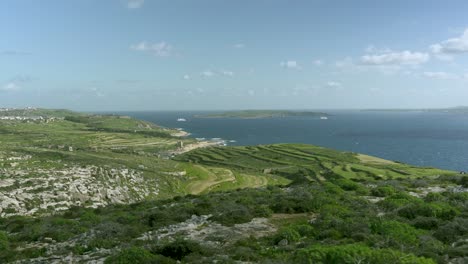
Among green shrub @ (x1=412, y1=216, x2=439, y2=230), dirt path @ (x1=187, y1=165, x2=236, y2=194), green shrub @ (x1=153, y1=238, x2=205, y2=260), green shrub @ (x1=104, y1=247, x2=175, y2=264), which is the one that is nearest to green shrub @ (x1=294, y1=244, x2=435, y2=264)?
green shrub @ (x1=153, y1=238, x2=205, y2=260)

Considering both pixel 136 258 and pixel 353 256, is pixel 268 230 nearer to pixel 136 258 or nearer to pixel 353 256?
pixel 353 256

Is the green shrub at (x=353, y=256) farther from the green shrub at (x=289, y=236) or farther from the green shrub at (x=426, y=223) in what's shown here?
the green shrub at (x=426, y=223)

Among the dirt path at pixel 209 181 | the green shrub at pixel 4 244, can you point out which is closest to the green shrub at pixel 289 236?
the green shrub at pixel 4 244

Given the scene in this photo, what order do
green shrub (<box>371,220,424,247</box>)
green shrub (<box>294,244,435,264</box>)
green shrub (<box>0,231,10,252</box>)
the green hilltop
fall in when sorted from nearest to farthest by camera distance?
green shrub (<box>294,244,435,264</box>)
the green hilltop
green shrub (<box>371,220,424,247</box>)
green shrub (<box>0,231,10,252</box>)

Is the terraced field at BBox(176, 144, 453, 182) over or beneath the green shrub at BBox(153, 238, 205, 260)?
beneath

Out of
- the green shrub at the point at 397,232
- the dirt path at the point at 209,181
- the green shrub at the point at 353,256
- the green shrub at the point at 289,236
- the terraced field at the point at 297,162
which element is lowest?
the terraced field at the point at 297,162

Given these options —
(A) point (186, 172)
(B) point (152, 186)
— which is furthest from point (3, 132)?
(B) point (152, 186)

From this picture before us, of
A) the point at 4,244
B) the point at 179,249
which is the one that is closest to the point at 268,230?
the point at 179,249

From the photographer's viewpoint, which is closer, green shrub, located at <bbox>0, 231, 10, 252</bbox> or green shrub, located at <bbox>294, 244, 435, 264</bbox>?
green shrub, located at <bbox>294, 244, 435, 264</bbox>

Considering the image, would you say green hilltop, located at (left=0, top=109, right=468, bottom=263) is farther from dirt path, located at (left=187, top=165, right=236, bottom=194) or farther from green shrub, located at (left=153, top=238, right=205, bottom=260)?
dirt path, located at (left=187, top=165, right=236, bottom=194)

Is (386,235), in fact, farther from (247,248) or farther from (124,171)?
(124,171)

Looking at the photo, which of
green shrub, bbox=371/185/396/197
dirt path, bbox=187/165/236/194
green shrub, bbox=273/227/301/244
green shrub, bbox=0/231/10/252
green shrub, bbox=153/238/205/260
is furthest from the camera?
dirt path, bbox=187/165/236/194
